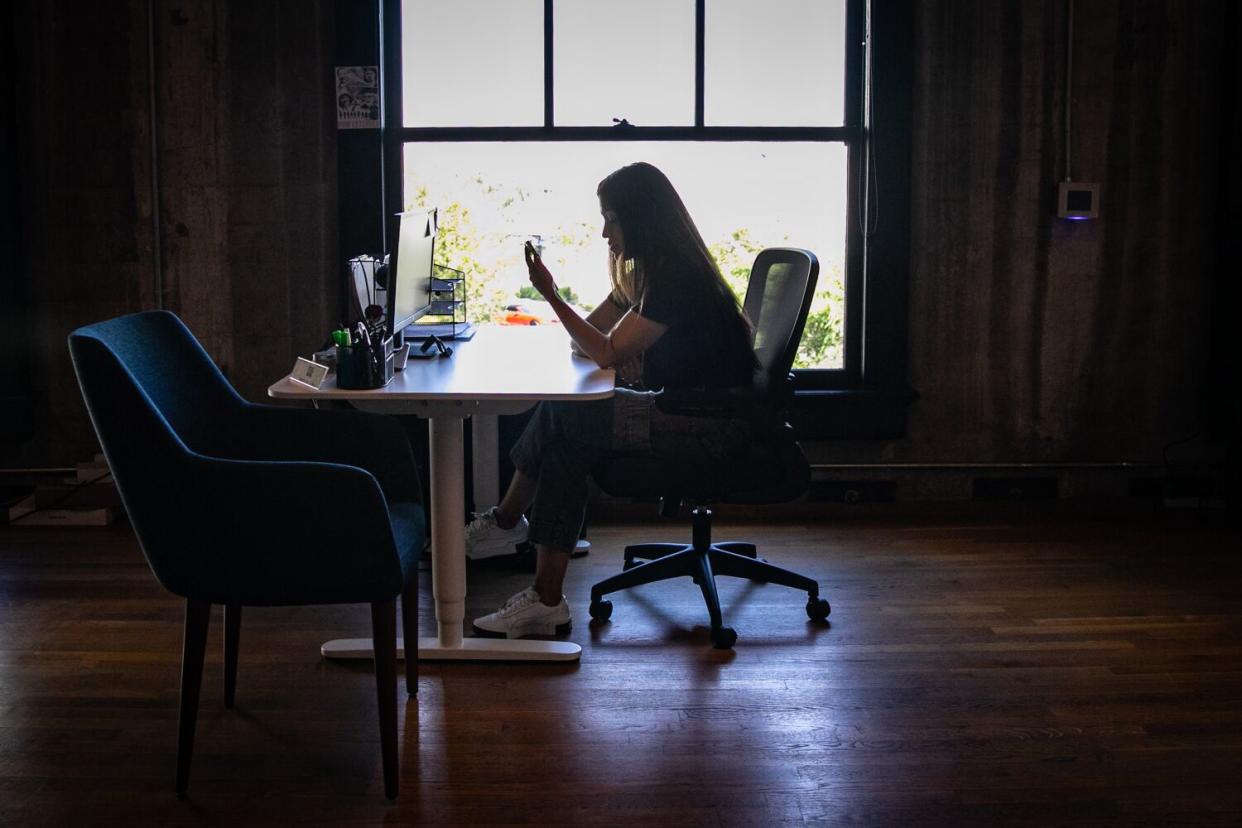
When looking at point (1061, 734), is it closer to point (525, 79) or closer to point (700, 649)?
point (700, 649)

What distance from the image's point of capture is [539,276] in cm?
321

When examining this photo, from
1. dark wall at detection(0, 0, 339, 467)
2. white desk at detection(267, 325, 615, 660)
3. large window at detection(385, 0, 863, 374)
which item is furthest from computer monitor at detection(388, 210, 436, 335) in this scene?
dark wall at detection(0, 0, 339, 467)

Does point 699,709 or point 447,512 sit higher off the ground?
point 447,512

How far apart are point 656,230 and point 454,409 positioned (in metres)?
0.71

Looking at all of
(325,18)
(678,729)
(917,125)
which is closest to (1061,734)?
(678,729)

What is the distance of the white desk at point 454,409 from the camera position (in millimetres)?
2834

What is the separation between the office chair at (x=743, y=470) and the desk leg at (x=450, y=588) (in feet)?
1.12

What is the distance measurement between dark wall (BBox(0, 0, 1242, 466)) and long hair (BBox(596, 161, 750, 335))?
1680 mm

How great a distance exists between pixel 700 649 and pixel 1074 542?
5.66 feet

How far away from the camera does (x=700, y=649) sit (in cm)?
326

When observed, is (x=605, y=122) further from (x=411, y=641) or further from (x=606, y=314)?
(x=411, y=641)

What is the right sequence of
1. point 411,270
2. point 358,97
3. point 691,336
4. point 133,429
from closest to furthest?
point 133,429, point 691,336, point 411,270, point 358,97

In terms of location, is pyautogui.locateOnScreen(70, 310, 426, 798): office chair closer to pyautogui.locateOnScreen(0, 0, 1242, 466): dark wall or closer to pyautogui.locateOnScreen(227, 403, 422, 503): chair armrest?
pyautogui.locateOnScreen(227, 403, 422, 503): chair armrest

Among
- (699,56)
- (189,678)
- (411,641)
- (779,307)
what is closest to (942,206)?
(699,56)
